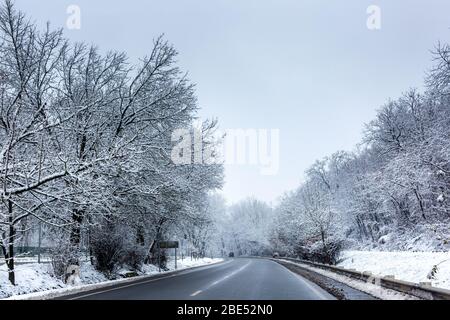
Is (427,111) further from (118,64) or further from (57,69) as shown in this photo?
(57,69)

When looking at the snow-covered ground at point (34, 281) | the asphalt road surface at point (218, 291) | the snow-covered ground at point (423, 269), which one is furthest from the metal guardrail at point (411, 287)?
the snow-covered ground at point (34, 281)

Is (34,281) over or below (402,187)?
below

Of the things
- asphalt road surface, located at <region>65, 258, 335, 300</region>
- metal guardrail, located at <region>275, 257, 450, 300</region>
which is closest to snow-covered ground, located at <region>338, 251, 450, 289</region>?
metal guardrail, located at <region>275, 257, 450, 300</region>

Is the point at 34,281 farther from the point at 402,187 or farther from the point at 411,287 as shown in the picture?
the point at 402,187

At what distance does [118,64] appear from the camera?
20.8 meters

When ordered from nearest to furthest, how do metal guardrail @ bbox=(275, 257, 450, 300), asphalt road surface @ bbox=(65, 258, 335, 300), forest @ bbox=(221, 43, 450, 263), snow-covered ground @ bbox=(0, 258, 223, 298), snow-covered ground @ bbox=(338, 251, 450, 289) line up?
1. metal guardrail @ bbox=(275, 257, 450, 300)
2. asphalt road surface @ bbox=(65, 258, 335, 300)
3. snow-covered ground @ bbox=(338, 251, 450, 289)
4. snow-covered ground @ bbox=(0, 258, 223, 298)
5. forest @ bbox=(221, 43, 450, 263)

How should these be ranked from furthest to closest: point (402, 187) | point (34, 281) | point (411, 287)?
1. point (402, 187)
2. point (34, 281)
3. point (411, 287)

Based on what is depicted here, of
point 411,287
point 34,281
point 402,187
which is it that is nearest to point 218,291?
point 411,287

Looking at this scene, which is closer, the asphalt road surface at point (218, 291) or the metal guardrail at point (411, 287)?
the metal guardrail at point (411, 287)

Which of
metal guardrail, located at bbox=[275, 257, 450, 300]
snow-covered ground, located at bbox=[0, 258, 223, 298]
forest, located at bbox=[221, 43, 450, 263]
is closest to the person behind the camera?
metal guardrail, located at bbox=[275, 257, 450, 300]

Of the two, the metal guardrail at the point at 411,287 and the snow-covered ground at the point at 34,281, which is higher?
the metal guardrail at the point at 411,287

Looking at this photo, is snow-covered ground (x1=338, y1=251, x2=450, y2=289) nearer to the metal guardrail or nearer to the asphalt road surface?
the metal guardrail

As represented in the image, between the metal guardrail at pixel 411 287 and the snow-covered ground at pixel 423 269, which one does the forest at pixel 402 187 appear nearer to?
the snow-covered ground at pixel 423 269
